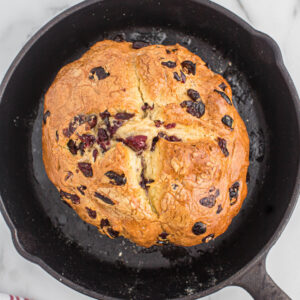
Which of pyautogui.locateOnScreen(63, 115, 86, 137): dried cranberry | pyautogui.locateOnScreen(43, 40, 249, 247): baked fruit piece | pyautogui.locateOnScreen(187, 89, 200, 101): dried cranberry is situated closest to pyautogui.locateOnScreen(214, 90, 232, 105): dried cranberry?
pyautogui.locateOnScreen(43, 40, 249, 247): baked fruit piece

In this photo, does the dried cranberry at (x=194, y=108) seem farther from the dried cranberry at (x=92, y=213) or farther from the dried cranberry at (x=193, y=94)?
the dried cranberry at (x=92, y=213)

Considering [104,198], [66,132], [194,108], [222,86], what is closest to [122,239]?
[104,198]

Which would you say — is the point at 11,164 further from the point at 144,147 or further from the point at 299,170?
the point at 299,170

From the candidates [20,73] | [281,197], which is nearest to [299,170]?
[281,197]

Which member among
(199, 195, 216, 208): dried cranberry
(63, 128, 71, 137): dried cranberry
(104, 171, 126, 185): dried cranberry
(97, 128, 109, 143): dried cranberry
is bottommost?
(199, 195, 216, 208): dried cranberry

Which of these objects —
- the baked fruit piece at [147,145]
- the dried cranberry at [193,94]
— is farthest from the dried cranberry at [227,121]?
the dried cranberry at [193,94]

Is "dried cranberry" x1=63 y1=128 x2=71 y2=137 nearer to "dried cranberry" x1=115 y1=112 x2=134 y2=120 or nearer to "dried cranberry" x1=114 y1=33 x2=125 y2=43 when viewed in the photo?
"dried cranberry" x1=115 y1=112 x2=134 y2=120
